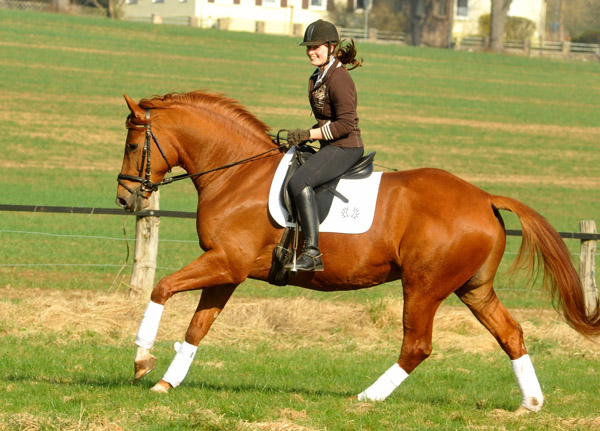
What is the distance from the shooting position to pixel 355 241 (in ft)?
25.3

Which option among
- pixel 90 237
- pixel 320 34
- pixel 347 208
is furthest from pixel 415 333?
pixel 90 237

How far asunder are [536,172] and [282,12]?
186 feet

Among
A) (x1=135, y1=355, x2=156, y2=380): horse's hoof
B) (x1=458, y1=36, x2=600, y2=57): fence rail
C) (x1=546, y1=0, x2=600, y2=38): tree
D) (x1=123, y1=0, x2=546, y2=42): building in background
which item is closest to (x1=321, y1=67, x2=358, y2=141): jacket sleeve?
(x1=135, y1=355, x2=156, y2=380): horse's hoof

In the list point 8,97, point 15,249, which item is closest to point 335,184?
point 15,249

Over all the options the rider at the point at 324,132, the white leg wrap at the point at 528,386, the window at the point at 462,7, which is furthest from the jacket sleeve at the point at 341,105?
the window at the point at 462,7

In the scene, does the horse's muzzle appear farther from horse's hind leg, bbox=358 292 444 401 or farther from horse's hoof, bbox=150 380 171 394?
horse's hind leg, bbox=358 292 444 401

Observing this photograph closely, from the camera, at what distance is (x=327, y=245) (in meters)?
7.75

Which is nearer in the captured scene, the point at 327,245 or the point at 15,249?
the point at 327,245

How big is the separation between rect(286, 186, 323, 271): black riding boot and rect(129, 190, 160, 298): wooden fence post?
526 cm

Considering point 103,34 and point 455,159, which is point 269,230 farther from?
point 103,34

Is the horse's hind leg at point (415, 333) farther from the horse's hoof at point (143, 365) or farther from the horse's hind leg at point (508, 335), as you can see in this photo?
the horse's hoof at point (143, 365)

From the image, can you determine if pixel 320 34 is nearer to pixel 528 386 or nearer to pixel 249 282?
pixel 528 386

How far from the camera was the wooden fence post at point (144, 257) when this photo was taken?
41.0ft

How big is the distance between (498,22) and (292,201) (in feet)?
223
